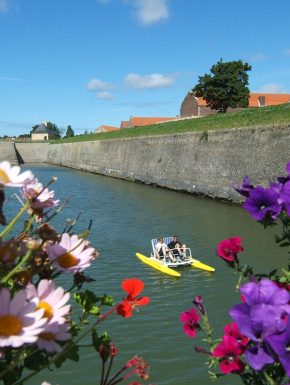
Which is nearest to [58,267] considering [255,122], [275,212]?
[275,212]

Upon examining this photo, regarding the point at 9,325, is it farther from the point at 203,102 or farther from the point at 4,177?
the point at 203,102

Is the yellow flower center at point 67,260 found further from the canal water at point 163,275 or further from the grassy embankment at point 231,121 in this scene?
the grassy embankment at point 231,121

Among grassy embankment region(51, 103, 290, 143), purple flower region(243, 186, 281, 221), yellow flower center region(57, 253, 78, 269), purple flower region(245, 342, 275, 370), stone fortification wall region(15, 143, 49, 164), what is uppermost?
grassy embankment region(51, 103, 290, 143)

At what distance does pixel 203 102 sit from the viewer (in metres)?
63.8

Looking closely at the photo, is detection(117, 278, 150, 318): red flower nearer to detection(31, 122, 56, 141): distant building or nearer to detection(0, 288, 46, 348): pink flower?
detection(0, 288, 46, 348): pink flower

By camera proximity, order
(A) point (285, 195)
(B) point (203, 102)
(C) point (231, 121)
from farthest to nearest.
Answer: (B) point (203, 102) → (C) point (231, 121) → (A) point (285, 195)

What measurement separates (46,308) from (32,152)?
6950cm

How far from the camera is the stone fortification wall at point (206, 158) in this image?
20.0 metres

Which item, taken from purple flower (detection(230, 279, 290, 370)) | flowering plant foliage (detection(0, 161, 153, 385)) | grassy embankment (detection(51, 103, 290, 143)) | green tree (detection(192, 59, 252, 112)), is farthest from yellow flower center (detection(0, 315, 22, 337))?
green tree (detection(192, 59, 252, 112))

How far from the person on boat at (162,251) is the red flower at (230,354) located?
9.26m

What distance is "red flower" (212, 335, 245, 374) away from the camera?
1.67 m

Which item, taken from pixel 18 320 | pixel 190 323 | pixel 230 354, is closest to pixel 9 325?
pixel 18 320

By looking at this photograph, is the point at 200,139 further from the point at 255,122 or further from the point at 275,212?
the point at 275,212

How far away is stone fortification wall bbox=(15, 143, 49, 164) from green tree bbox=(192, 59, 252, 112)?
29637 mm
